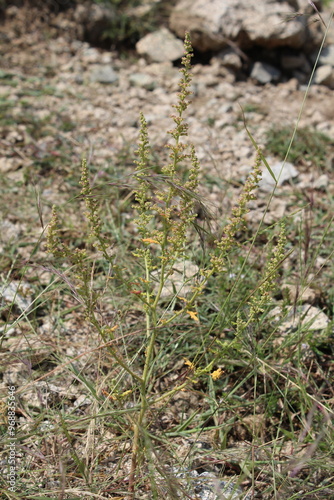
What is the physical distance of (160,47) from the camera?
15.6 ft

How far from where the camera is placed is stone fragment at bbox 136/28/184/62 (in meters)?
4.73

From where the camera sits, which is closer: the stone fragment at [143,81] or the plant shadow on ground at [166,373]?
the plant shadow on ground at [166,373]

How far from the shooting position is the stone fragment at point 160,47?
4.73m

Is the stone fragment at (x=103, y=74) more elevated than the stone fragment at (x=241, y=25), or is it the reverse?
the stone fragment at (x=241, y=25)

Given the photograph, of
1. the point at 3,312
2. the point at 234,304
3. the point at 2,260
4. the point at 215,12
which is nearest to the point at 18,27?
the point at 215,12

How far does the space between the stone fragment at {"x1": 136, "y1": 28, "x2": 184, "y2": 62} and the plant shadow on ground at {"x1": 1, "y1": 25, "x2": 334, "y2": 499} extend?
2.67 meters

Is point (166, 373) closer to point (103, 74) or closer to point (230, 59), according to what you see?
point (103, 74)

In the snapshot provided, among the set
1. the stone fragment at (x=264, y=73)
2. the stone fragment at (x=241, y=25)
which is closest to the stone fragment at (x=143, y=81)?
the stone fragment at (x=241, y=25)

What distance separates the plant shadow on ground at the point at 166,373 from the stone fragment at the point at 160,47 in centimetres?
267

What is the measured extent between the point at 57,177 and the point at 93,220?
193cm

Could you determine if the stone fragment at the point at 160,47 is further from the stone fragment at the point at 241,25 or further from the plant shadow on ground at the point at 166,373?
the plant shadow on ground at the point at 166,373

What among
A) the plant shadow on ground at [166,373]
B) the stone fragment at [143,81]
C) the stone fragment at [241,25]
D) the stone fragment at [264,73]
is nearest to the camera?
the plant shadow on ground at [166,373]

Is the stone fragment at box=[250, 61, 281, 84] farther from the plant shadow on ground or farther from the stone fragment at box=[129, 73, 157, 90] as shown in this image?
the plant shadow on ground

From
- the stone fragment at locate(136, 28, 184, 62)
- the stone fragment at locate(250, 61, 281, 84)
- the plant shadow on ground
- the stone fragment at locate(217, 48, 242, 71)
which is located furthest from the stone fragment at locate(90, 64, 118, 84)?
the plant shadow on ground
